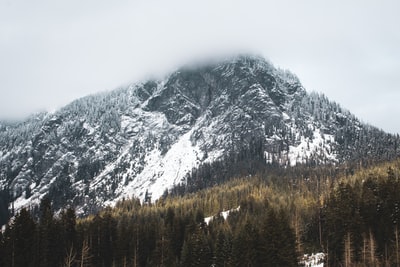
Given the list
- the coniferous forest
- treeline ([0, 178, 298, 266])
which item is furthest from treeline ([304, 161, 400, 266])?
treeline ([0, 178, 298, 266])

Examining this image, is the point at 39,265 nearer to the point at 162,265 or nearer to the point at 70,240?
the point at 70,240

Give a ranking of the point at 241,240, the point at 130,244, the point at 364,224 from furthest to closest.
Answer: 1. the point at 130,244
2. the point at 241,240
3. the point at 364,224

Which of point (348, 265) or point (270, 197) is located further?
point (270, 197)

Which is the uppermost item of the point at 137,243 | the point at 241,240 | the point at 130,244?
the point at 241,240

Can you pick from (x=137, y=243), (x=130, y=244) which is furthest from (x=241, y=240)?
(x=137, y=243)

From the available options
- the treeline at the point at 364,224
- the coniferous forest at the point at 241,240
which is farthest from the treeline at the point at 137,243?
the treeline at the point at 364,224

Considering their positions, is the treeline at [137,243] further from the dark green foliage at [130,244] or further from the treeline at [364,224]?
the treeline at [364,224]

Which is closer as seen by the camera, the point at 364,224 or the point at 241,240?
the point at 364,224

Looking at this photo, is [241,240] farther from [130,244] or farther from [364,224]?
[130,244]

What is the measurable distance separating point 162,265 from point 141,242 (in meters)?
16.7

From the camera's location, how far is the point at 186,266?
92.5m

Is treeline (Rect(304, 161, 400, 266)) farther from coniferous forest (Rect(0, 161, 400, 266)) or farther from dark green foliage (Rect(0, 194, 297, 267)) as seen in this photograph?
dark green foliage (Rect(0, 194, 297, 267))

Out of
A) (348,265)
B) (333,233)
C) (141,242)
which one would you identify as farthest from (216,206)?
(348,265)

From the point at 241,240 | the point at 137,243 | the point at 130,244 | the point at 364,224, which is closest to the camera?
the point at 364,224
